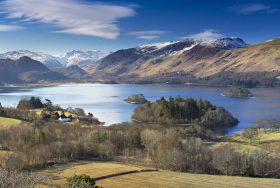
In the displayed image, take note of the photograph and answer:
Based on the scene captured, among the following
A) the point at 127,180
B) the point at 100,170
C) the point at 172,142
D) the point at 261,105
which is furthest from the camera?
the point at 261,105

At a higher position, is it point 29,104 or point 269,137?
point 29,104

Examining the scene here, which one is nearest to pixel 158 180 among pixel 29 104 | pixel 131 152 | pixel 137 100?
pixel 131 152

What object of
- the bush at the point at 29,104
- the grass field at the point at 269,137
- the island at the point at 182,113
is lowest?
the grass field at the point at 269,137

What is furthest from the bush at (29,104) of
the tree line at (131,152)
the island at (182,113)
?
the tree line at (131,152)

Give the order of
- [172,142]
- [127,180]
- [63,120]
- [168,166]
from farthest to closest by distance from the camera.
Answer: [63,120] < [172,142] < [168,166] < [127,180]

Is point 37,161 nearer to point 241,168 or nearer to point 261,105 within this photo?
point 241,168

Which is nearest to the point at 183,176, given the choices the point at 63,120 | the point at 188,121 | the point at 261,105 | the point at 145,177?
the point at 145,177

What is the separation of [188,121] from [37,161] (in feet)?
247

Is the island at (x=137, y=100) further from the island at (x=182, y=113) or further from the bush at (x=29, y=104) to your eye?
the bush at (x=29, y=104)

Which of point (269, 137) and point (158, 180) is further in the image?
point (269, 137)

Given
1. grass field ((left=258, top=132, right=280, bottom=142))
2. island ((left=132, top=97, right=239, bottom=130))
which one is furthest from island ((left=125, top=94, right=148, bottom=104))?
grass field ((left=258, top=132, right=280, bottom=142))

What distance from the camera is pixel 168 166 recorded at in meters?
54.0

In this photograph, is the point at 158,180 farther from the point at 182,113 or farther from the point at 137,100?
the point at 137,100

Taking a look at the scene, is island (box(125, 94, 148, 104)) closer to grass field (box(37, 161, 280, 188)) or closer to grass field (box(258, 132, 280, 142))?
grass field (box(258, 132, 280, 142))
